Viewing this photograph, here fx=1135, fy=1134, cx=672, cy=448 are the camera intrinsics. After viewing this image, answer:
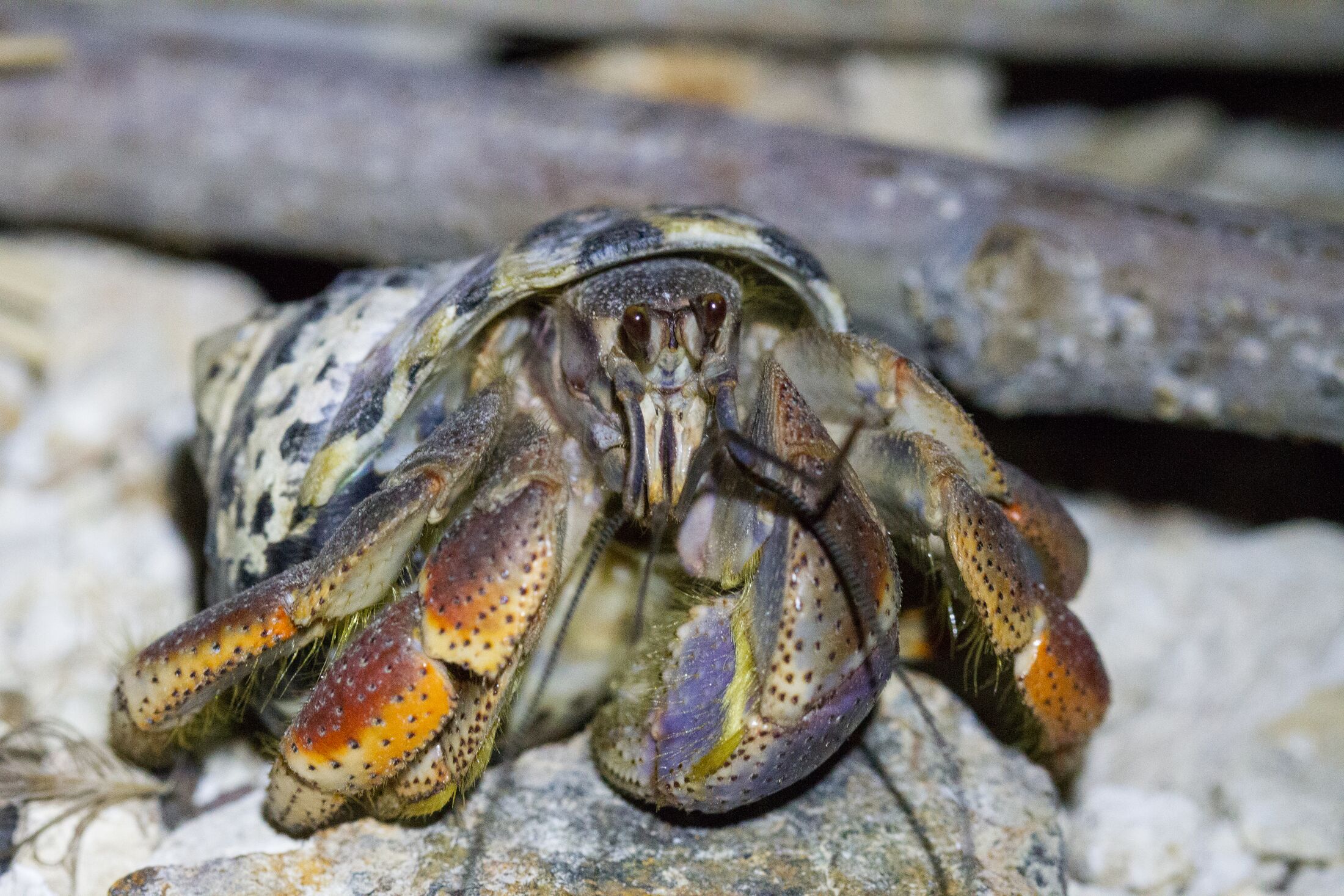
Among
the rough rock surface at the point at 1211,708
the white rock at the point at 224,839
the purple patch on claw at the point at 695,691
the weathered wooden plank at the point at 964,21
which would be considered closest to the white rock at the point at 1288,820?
the rough rock surface at the point at 1211,708

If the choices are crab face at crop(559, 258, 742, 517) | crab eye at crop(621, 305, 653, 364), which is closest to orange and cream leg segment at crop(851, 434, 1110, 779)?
crab face at crop(559, 258, 742, 517)

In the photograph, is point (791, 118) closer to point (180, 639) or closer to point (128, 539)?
point (128, 539)

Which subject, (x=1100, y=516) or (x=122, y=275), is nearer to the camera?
(x=1100, y=516)

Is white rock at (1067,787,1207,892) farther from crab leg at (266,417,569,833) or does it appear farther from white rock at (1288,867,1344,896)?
crab leg at (266,417,569,833)

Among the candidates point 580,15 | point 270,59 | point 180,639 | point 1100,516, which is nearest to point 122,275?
point 270,59

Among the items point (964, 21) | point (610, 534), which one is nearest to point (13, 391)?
point (610, 534)
